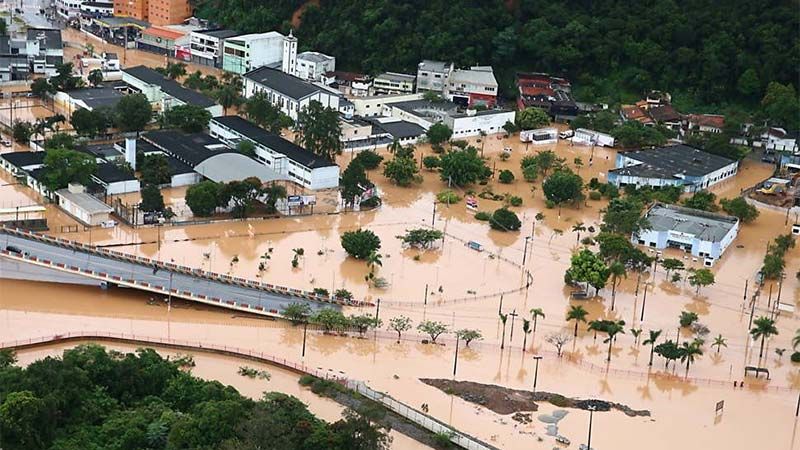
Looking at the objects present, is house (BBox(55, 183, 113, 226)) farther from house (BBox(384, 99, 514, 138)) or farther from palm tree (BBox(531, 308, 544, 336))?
house (BBox(384, 99, 514, 138))

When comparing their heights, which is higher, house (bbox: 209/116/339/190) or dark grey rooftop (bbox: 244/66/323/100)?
dark grey rooftop (bbox: 244/66/323/100)

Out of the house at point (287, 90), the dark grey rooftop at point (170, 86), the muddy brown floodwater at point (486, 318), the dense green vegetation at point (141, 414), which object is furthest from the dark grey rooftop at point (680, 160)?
the dense green vegetation at point (141, 414)

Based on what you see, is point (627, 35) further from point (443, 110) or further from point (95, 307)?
point (95, 307)

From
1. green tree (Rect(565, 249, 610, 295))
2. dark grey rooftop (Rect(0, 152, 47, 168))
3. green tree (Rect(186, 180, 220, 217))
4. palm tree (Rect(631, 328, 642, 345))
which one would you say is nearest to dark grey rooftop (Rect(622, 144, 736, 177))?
green tree (Rect(565, 249, 610, 295))

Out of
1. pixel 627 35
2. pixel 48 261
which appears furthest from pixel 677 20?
pixel 48 261

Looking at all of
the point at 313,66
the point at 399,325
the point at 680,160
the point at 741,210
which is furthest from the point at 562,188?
the point at 313,66

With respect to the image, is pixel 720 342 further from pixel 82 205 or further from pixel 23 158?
pixel 23 158
